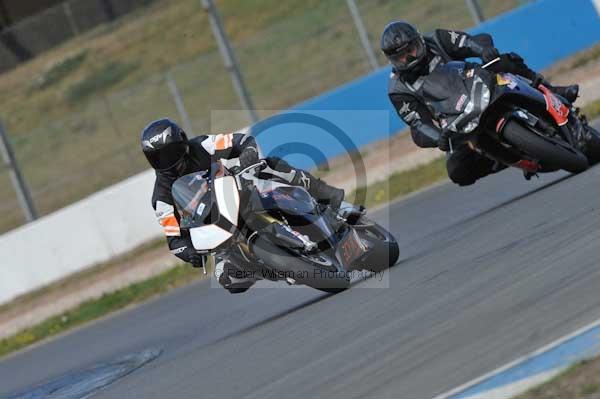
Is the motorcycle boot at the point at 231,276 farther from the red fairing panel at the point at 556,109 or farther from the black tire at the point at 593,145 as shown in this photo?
the black tire at the point at 593,145

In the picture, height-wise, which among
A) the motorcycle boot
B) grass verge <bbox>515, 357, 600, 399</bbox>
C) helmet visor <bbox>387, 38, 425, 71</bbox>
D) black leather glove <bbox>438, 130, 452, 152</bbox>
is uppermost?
helmet visor <bbox>387, 38, 425, 71</bbox>

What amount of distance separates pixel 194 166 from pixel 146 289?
611 cm

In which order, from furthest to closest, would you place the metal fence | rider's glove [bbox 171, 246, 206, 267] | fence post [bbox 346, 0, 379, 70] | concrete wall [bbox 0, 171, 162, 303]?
the metal fence < fence post [bbox 346, 0, 379, 70] < concrete wall [bbox 0, 171, 162, 303] < rider's glove [bbox 171, 246, 206, 267]

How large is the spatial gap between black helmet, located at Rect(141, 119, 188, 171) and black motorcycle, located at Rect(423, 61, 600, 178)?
219 cm

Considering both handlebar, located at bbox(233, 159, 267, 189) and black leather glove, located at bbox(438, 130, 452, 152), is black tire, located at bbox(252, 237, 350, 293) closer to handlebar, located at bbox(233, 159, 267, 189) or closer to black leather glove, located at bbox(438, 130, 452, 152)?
handlebar, located at bbox(233, 159, 267, 189)

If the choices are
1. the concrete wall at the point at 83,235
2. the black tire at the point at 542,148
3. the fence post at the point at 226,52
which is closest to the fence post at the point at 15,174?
the concrete wall at the point at 83,235

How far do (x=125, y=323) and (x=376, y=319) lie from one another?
240 inches

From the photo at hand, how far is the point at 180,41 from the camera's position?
36.4m

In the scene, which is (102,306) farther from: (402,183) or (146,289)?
(402,183)

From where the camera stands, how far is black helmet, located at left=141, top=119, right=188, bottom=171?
933 centimetres

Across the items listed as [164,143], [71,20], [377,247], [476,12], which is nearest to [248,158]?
[164,143]

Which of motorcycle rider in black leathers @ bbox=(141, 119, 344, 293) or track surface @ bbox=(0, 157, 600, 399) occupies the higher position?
motorcycle rider in black leathers @ bbox=(141, 119, 344, 293)

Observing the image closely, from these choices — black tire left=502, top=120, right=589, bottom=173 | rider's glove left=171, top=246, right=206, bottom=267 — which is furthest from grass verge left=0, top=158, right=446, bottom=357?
rider's glove left=171, top=246, right=206, bottom=267

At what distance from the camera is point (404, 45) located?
10164 millimetres
